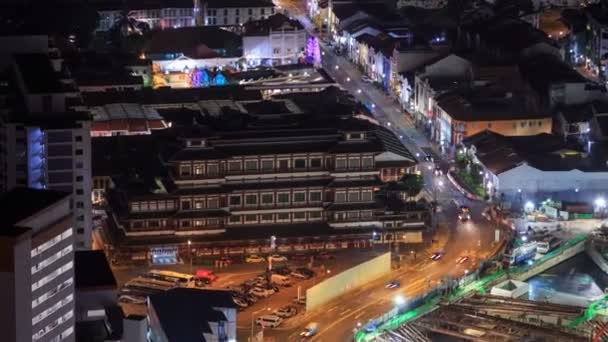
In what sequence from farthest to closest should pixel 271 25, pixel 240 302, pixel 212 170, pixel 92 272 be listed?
1. pixel 271 25
2. pixel 212 170
3. pixel 240 302
4. pixel 92 272

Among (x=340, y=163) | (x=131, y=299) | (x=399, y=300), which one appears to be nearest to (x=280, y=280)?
(x=399, y=300)

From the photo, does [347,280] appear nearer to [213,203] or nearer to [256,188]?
[256,188]

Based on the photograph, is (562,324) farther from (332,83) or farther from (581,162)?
(332,83)

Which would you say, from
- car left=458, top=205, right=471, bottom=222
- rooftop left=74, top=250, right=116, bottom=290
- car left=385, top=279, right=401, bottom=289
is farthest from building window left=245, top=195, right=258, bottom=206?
rooftop left=74, top=250, right=116, bottom=290

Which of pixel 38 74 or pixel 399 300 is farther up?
pixel 38 74

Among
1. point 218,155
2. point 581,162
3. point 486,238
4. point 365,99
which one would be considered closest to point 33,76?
point 218,155

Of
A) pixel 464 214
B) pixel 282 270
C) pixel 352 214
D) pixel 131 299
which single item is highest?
pixel 352 214

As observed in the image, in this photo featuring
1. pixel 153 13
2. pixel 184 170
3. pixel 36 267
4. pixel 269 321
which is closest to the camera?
pixel 36 267

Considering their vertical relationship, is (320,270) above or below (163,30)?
below
